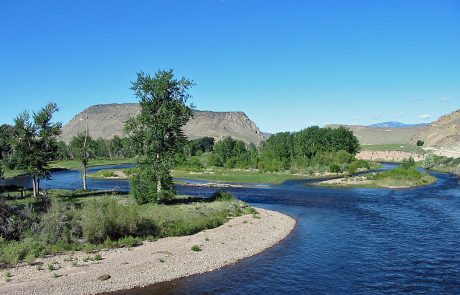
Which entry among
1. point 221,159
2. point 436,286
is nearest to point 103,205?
point 436,286

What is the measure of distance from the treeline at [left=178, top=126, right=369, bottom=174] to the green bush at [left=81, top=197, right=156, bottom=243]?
82.7 metres

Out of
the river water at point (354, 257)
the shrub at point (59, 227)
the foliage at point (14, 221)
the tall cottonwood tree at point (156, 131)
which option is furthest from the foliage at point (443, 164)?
the foliage at point (14, 221)

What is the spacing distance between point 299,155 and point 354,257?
108792mm

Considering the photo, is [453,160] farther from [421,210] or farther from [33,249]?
[33,249]

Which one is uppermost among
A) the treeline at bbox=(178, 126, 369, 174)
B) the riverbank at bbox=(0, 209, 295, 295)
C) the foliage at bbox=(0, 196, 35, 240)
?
the treeline at bbox=(178, 126, 369, 174)

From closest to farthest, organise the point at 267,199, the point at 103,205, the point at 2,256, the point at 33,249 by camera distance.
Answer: the point at 2,256, the point at 33,249, the point at 103,205, the point at 267,199

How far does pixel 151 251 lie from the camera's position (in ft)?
103

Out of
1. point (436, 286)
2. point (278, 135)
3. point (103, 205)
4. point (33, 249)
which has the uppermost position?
point (278, 135)

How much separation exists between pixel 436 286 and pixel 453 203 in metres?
37.6

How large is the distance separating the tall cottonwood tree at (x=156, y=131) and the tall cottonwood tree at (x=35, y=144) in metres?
13.8

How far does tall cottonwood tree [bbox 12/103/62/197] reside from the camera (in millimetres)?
54562

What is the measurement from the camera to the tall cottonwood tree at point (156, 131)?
4881 cm

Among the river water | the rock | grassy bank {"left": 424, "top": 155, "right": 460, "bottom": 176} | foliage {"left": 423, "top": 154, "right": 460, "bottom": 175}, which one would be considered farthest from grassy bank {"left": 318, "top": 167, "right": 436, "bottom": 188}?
the rock

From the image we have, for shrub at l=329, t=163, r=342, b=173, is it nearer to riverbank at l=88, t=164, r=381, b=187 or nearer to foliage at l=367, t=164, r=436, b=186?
riverbank at l=88, t=164, r=381, b=187
